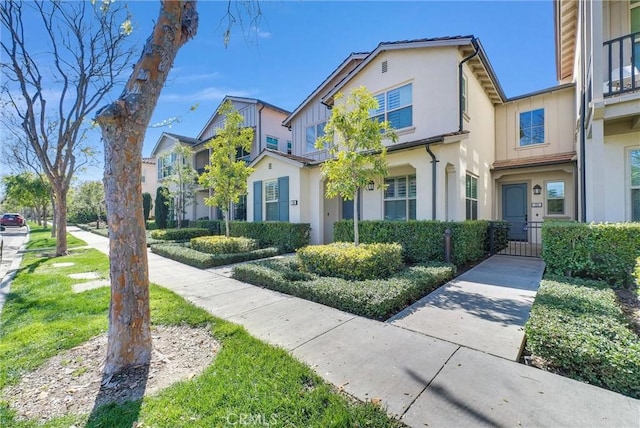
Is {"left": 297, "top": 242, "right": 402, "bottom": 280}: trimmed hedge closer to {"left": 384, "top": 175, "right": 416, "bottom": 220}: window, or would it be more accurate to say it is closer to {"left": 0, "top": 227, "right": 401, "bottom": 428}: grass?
{"left": 0, "top": 227, "right": 401, "bottom": 428}: grass

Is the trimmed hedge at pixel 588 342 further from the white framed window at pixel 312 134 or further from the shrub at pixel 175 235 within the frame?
the shrub at pixel 175 235

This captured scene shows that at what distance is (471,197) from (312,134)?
8.59m

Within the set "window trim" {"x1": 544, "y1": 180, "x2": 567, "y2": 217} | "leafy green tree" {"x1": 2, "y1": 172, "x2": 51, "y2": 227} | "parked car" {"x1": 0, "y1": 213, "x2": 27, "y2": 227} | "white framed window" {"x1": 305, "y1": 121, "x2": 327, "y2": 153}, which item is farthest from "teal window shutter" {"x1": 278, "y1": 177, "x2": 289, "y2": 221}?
"parked car" {"x1": 0, "y1": 213, "x2": 27, "y2": 227}

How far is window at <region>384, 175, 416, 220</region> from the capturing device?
1048 cm

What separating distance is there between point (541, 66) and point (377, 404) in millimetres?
16941

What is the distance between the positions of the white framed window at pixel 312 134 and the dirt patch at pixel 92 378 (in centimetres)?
1232

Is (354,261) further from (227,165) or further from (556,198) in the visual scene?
(556,198)

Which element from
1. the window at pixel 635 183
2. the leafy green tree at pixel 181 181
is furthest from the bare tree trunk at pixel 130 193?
the leafy green tree at pixel 181 181

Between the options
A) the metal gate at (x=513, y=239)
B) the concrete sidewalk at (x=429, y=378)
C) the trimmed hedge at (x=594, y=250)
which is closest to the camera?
the concrete sidewalk at (x=429, y=378)

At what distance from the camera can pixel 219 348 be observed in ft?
11.7

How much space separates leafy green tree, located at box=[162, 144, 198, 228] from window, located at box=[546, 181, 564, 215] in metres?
20.3

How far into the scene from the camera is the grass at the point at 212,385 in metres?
2.32

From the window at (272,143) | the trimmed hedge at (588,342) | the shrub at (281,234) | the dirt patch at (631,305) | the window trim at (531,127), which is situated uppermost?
the window at (272,143)

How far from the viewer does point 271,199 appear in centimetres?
1382
